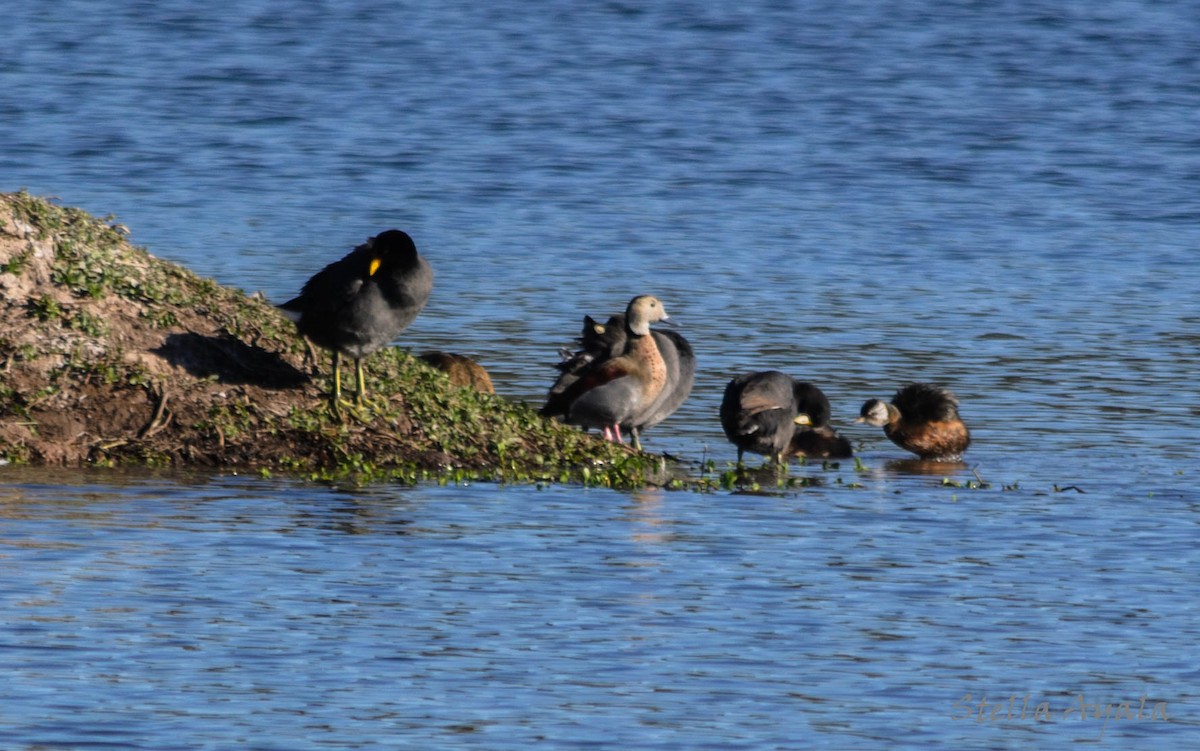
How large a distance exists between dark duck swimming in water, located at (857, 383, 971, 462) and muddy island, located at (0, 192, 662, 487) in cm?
271

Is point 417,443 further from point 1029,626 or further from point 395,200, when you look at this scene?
point 395,200

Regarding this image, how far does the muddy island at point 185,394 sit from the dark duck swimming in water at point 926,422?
271 cm

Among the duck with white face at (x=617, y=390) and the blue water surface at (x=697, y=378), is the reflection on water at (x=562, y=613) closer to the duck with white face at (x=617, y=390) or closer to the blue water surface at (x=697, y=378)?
the blue water surface at (x=697, y=378)

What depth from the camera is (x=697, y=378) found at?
19500 mm

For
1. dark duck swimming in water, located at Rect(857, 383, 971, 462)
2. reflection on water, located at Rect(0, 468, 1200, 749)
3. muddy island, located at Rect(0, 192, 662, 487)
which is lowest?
dark duck swimming in water, located at Rect(857, 383, 971, 462)

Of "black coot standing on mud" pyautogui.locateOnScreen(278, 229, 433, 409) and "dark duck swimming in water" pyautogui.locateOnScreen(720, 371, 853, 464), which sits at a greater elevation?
"black coot standing on mud" pyautogui.locateOnScreen(278, 229, 433, 409)

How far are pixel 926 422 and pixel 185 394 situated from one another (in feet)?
18.9

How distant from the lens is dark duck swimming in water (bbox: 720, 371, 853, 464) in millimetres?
15820

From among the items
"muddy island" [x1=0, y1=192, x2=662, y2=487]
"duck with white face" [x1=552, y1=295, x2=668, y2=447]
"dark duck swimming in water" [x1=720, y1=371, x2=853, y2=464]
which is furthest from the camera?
"dark duck swimming in water" [x1=720, y1=371, x2=853, y2=464]

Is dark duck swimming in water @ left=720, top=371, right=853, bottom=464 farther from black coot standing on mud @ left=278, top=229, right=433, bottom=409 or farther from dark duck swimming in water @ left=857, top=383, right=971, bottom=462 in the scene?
black coot standing on mud @ left=278, top=229, right=433, bottom=409

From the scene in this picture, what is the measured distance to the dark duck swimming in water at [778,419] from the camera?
15.8 meters

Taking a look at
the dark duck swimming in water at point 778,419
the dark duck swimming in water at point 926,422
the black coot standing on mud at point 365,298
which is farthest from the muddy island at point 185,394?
the dark duck swimming in water at point 926,422

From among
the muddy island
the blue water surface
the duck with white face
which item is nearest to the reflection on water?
the blue water surface

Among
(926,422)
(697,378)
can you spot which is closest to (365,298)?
(926,422)
